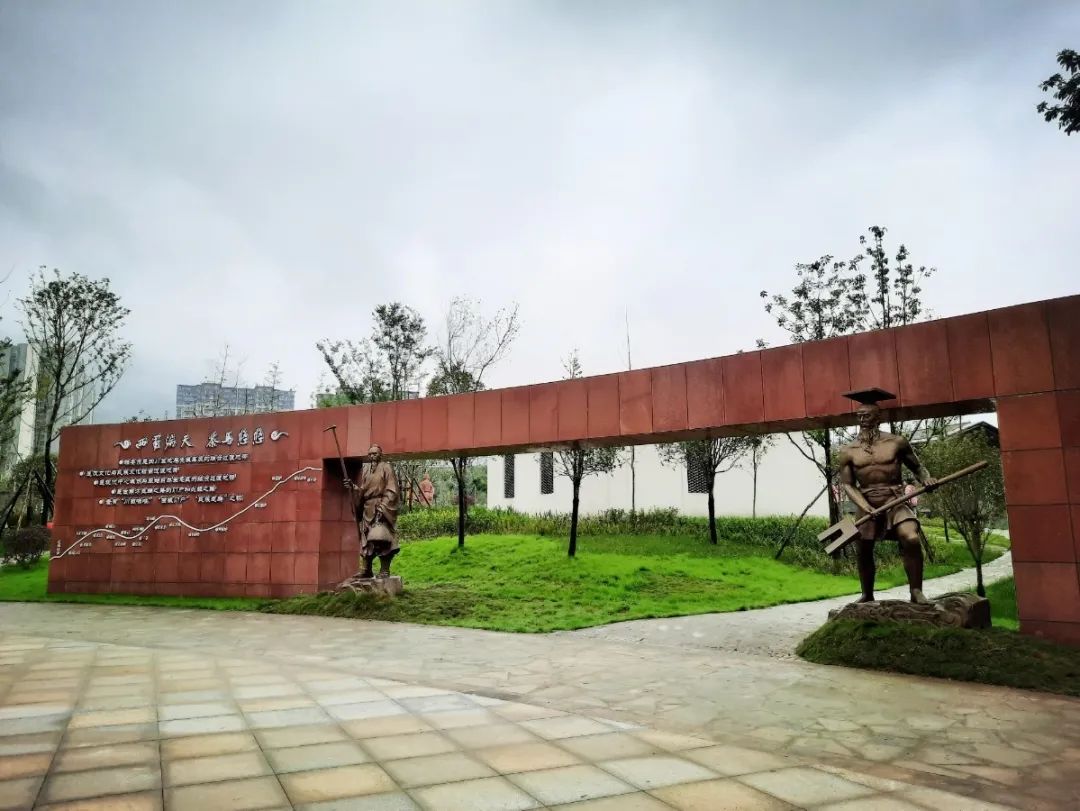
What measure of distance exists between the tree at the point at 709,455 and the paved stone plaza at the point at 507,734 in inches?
509

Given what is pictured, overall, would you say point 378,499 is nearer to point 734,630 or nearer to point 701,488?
point 734,630

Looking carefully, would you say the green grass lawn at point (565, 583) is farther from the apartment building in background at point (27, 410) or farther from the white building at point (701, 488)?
the apartment building in background at point (27, 410)

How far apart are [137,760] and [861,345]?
7.72 meters

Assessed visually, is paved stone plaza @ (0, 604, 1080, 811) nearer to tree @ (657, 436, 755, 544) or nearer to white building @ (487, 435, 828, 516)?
tree @ (657, 436, 755, 544)

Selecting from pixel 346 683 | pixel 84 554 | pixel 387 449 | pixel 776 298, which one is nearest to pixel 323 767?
pixel 346 683

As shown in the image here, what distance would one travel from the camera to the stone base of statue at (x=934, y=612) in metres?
6.88

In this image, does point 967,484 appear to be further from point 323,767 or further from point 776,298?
point 323,767

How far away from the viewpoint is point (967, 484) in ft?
40.5

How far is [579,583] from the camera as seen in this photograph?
1373cm

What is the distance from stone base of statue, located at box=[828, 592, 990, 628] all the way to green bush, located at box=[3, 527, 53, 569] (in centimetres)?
2028

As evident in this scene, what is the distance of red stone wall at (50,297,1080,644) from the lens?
685 centimetres

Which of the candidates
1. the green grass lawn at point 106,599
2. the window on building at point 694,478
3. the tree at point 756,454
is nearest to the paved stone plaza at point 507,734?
the green grass lawn at point 106,599

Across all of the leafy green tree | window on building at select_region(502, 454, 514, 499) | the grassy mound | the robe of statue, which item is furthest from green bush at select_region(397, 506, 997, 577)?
the leafy green tree

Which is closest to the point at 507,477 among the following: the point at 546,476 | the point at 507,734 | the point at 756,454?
the point at 546,476
